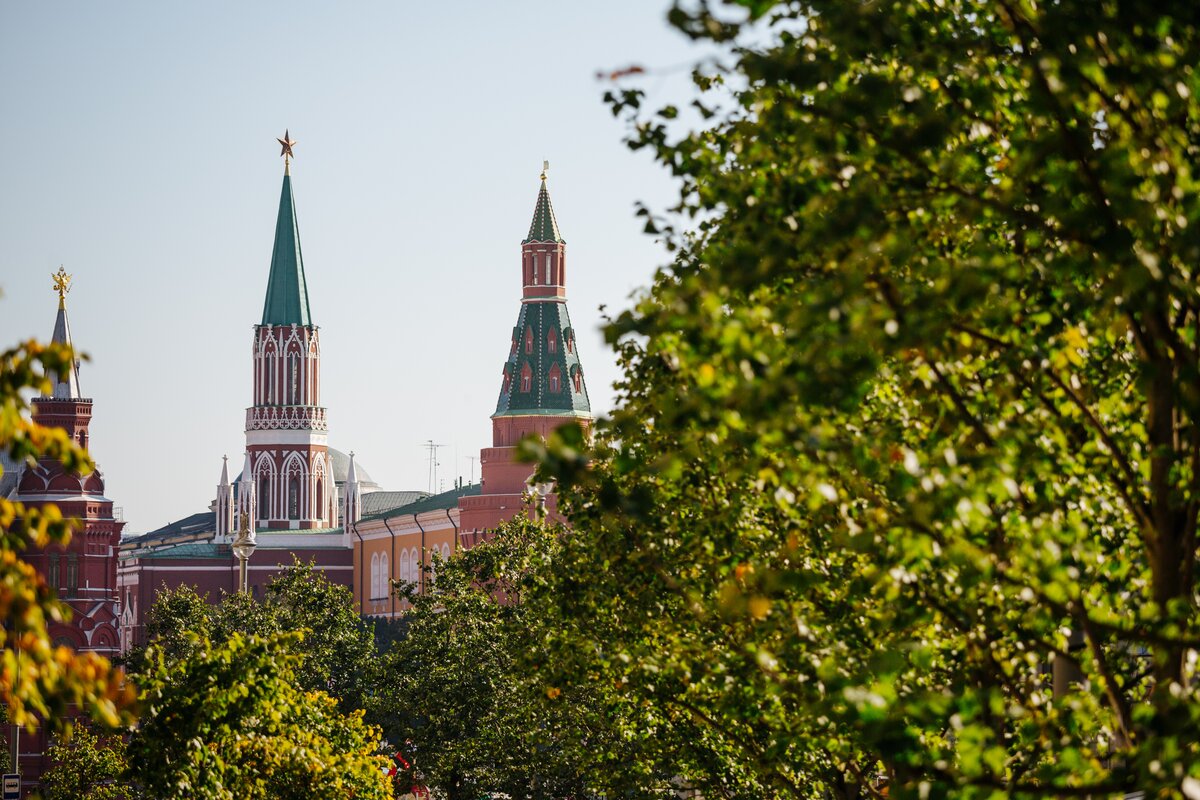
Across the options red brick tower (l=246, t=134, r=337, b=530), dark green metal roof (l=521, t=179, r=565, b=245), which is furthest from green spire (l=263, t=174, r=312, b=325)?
dark green metal roof (l=521, t=179, r=565, b=245)

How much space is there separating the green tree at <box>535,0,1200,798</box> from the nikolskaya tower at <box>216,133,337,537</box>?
13708cm

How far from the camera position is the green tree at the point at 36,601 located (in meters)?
7.52

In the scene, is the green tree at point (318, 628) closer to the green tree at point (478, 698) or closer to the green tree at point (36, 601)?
the green tree at point (478, 698)

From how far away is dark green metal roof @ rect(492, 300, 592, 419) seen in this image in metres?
112

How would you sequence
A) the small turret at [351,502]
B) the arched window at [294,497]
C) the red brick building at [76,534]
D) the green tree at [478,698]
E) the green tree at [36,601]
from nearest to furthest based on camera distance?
1. the green tree at [36,601]
2. the green tree at [478,698]
3. the red brick building at [76,534]
4. the arched window at [294,497]
5. the small turret at [351,502]

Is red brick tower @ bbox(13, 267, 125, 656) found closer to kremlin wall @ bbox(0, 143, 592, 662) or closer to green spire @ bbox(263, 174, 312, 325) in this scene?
kremlin wall @ bbox(0, 143, 592, 662)

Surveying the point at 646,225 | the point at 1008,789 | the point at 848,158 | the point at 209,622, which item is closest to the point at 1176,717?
the point at 1008,789

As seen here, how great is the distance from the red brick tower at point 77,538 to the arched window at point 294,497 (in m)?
39.8

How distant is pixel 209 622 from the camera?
69062 mm

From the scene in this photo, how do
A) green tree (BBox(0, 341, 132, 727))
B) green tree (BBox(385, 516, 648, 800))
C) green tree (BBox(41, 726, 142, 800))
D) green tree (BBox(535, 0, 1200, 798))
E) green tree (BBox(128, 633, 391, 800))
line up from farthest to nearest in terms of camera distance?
green tree (BBox(41, 726, 142, 800)) < green tree (BBox(385, 516, 648, 800)) < green tree (BBox(128, 633, 391, 800)) < green tree (BBox(0, 341, 132, 727)) < green tree (BBox(535, 0, 1200, 798))

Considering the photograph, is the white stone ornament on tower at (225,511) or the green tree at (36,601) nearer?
the green tree at (36,601)

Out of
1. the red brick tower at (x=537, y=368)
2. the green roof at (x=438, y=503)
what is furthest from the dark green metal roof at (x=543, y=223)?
the green roof at (x=438, y=503)

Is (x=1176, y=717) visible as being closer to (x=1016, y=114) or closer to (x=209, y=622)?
(x=1016, y=114)

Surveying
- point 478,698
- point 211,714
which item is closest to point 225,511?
point 478,698
